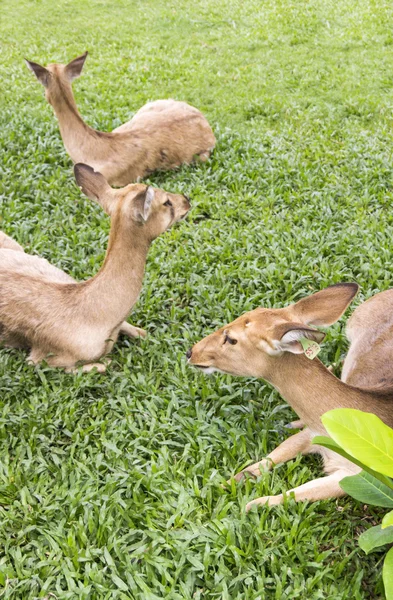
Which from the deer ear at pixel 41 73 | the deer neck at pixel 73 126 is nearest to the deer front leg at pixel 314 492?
the deer neck at pixel 73 126

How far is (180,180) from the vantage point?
6512mm

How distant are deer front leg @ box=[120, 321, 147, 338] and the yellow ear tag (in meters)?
1.74

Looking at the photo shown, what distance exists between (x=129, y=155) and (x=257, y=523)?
4075 millimetres

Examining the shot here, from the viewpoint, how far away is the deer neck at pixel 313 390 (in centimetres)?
324

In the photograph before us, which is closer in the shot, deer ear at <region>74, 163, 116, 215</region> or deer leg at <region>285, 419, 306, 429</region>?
deer leg at <region>285, 419, 306, 429</region>

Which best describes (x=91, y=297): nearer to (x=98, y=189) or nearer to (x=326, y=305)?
(x=98, y=189)

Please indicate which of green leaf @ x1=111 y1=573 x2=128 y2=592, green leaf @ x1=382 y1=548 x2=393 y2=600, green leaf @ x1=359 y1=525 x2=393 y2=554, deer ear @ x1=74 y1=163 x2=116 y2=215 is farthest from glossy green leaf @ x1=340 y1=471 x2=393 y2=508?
deer ear @ x1=74 y1=163 x2=116 y2=215

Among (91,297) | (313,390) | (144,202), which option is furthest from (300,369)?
(91,297)

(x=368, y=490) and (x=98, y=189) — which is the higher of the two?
(x=98, y=189)

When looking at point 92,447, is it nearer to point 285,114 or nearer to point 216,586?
point 216,586

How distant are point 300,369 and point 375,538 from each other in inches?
33.1

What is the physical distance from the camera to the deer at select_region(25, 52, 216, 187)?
6211 millimetres

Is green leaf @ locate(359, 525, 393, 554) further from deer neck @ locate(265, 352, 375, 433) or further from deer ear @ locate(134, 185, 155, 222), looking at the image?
deer ear @ locate(134, 185, 155, 222)

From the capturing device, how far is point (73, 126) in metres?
6.21
